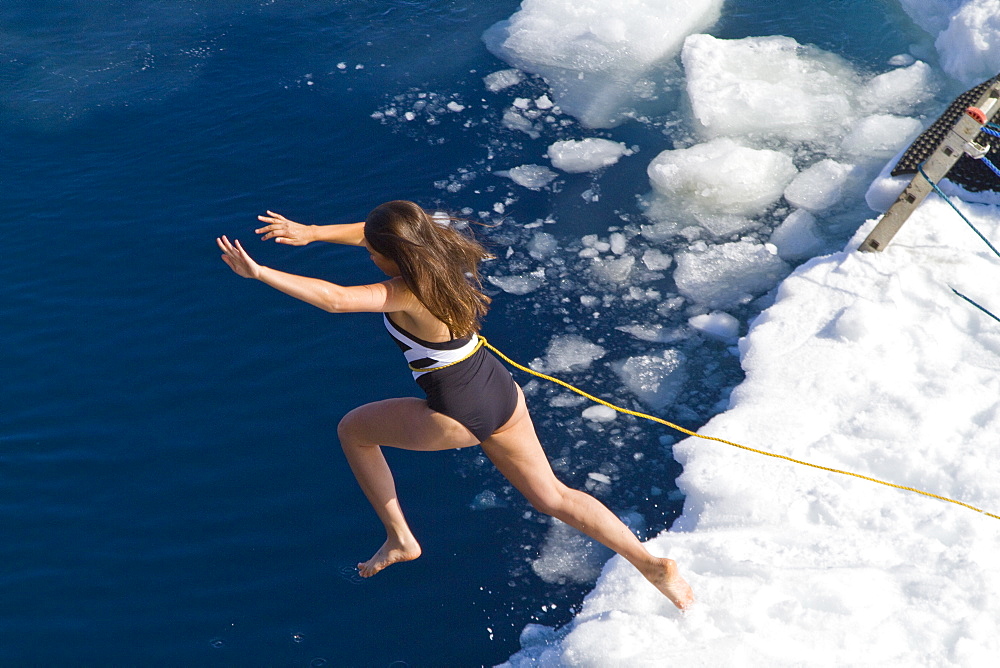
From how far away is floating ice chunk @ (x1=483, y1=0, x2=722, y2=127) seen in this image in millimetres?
6180

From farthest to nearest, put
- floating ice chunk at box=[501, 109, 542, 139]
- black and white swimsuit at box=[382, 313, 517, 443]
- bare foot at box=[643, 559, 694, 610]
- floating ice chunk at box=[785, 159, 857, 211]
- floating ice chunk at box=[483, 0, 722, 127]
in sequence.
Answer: floating ice chunk at box=[483, 0, 722, 127], floating ice chunk at box=[501, 109, 542, 139], floating ice chunk at box=[785, 159, 857, 211], bare foot at box=[643, 559, 694, 610], black and white swimsuit at box=[382, 313, 517, 443]

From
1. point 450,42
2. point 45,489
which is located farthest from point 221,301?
point 450,42

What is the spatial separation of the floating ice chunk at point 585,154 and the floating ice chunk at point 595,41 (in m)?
0.57

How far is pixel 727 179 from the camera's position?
4.94 metres

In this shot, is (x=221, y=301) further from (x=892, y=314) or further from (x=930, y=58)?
(x=930, y=58)

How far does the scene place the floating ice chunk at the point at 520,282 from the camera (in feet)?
14.8

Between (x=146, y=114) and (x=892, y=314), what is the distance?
557 centimetres

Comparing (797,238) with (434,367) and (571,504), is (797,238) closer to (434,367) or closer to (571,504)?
(571,504)

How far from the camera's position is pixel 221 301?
4734 mm

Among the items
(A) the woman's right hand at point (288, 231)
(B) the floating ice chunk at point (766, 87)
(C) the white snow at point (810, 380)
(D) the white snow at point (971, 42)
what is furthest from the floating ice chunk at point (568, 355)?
(D) the white snow at point (971, 42)

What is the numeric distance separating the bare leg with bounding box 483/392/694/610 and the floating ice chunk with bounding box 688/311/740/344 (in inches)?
62.8

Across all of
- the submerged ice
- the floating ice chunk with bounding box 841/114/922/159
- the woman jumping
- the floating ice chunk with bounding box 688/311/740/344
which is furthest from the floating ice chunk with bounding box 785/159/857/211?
the woman jumping

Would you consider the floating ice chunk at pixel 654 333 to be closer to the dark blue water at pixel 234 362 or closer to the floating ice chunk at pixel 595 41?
the dark blue water at pixel 234 362

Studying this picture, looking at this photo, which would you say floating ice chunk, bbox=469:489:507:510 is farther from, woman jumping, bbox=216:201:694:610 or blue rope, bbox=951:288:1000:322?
blue rope, bbox=951:288:1000:322
